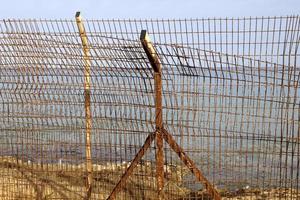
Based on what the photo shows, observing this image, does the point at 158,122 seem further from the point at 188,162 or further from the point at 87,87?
the point at 87,87

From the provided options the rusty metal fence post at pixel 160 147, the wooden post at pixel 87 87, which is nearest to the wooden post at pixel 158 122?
the rusty metal fence post at pixel 160 147

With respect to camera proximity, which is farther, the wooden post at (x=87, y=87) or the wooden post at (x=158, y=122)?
the wooden post at (x=87, y=87)

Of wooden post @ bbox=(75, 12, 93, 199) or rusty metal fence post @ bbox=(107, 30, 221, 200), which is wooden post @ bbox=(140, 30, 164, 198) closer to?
rusty metal fence post @ bbox=(107, 30, 221, 200)

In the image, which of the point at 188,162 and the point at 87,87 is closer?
the point at 188,162

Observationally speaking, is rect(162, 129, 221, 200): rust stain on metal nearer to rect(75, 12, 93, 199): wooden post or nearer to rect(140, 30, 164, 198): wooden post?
rect(140, 30, 164, 198): wooden post

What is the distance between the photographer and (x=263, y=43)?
5.61 metres

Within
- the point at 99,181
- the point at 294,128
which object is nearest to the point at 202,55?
the point at 294,128

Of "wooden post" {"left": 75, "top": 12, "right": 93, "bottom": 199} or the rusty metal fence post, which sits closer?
the rusty metal fence post

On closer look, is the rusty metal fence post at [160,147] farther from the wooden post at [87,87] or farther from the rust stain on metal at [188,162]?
the wooden post at [87,87]

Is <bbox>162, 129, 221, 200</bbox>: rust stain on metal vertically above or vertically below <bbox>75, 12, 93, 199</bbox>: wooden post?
below

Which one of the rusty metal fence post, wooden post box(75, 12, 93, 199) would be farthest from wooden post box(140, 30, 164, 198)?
wooden post box(75, 12, 93, 199)

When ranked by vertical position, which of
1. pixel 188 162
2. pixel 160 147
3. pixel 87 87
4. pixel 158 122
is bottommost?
pixel 188 162

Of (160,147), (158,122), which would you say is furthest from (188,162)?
(158,122)

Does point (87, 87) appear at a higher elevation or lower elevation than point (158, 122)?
higher
